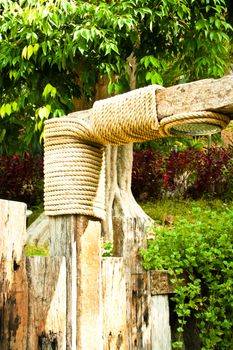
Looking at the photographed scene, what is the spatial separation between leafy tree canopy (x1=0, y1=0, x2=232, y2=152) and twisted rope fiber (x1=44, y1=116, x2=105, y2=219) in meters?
2.61

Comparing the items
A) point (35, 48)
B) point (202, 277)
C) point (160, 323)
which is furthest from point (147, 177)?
point (160, 323)

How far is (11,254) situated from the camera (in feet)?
8.39

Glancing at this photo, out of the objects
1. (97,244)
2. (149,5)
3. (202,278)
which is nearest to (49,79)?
(149,5)

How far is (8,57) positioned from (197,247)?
3.11 metres

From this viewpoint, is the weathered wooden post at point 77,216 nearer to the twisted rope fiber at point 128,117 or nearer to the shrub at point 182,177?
the twisted rope fiber at point 128,117

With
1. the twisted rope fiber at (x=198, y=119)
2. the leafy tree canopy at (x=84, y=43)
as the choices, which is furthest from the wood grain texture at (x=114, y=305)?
the leafy tree canopy at (x=84, y=43)

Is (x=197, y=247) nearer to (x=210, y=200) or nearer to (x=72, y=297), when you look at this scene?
(x=72, y=297)

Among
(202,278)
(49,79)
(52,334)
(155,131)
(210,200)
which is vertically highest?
(49,79)

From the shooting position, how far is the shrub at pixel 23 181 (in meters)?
9.09

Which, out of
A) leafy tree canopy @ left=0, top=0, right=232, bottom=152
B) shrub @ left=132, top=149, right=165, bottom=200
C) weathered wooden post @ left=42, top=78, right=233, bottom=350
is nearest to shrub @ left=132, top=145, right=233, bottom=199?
shrub @ left=132, top=149, right=165, bottom=200

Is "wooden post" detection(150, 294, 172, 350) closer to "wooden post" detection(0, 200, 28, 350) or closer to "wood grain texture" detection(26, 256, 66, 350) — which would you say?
"wood grain texture" detection(26, 256, 66, 350)

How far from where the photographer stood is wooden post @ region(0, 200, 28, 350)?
2518mm

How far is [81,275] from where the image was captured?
2.93 meters

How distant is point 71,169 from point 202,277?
41.2 inches
